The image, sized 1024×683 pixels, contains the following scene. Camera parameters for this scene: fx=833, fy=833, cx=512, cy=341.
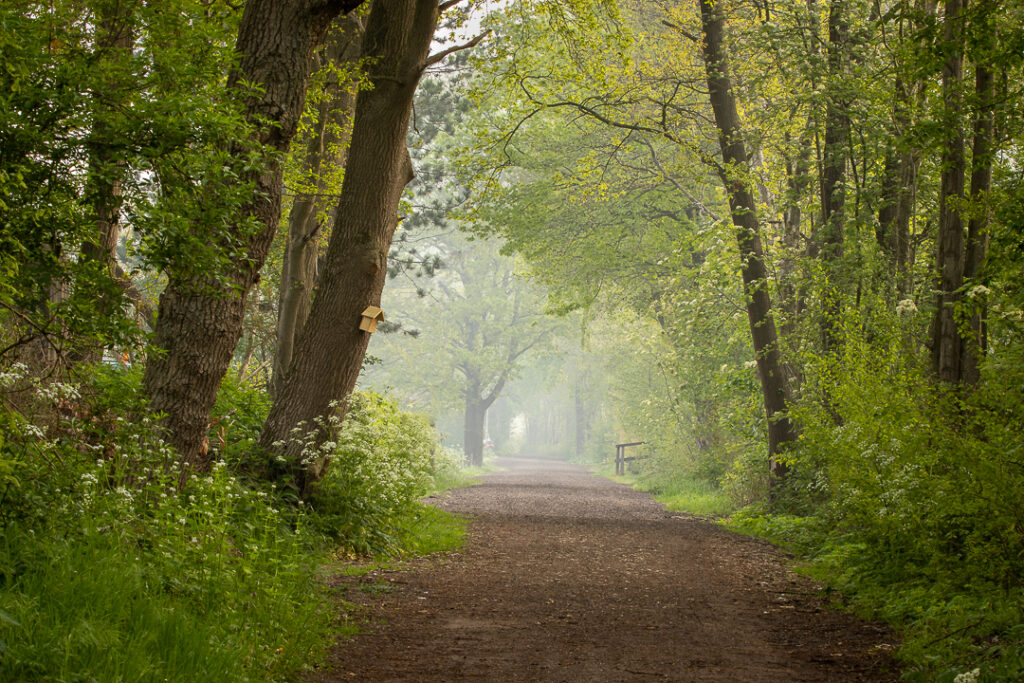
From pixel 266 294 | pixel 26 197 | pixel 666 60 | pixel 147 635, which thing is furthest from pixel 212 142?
pixel 666 60

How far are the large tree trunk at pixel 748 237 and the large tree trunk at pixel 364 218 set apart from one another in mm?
6894

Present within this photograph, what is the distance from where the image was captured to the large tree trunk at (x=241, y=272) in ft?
20.2

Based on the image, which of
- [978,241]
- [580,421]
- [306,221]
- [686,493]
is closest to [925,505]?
[978,241]

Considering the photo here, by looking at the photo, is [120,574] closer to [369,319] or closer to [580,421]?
[369,319]

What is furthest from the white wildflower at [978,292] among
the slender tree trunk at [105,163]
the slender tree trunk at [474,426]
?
the slender tree trunk at [474,426]

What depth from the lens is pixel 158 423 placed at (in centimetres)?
613

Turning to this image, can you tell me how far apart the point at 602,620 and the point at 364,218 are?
5.34 meters

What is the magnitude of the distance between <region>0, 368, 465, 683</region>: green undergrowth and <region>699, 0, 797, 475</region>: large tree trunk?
10333mm

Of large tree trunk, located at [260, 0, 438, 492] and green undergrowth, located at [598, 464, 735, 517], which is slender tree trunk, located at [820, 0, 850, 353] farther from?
large tree trunk, located at [260, 0, 438, 492]

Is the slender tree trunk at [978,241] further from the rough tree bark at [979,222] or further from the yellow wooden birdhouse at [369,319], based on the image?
the yellow wooden birdhouse at [369,319]

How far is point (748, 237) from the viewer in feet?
49.1

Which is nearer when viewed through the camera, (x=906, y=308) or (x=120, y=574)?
(x=120, y=574)

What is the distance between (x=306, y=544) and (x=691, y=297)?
15.1 meters

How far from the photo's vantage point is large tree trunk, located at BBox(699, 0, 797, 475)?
14.9 meters
